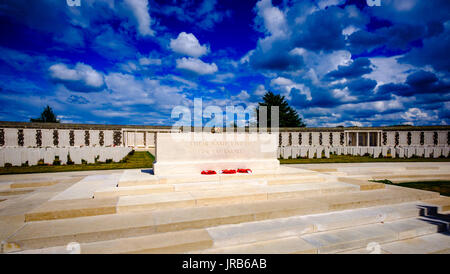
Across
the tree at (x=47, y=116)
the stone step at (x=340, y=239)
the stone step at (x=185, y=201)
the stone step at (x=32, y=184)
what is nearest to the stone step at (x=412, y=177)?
the stone step at (x=185, y=201)

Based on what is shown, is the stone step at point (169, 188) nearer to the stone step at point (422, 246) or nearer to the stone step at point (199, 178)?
the stone step at point (199, 178)

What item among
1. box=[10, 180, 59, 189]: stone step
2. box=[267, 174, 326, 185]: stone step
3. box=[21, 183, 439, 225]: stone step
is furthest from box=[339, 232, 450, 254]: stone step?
box=[10, 180, 59, 189]: stone step

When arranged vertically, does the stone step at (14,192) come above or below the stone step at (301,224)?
below

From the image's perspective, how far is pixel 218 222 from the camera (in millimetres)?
4434

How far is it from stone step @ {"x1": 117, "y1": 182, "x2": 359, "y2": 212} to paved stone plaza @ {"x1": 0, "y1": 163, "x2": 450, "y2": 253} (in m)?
0.03

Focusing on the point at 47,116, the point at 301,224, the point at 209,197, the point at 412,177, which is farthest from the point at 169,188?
the point at 47,116

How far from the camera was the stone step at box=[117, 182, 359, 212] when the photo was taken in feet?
16.6

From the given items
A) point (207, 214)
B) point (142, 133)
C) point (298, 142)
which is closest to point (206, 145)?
point (207, 214)

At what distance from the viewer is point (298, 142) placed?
3331 cm

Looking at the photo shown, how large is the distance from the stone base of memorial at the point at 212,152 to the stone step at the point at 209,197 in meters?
2.31

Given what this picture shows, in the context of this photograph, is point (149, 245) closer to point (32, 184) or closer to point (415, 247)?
point (415, 247)

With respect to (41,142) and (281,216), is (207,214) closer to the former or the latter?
(281,216)

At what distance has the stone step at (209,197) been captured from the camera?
5.07 m
